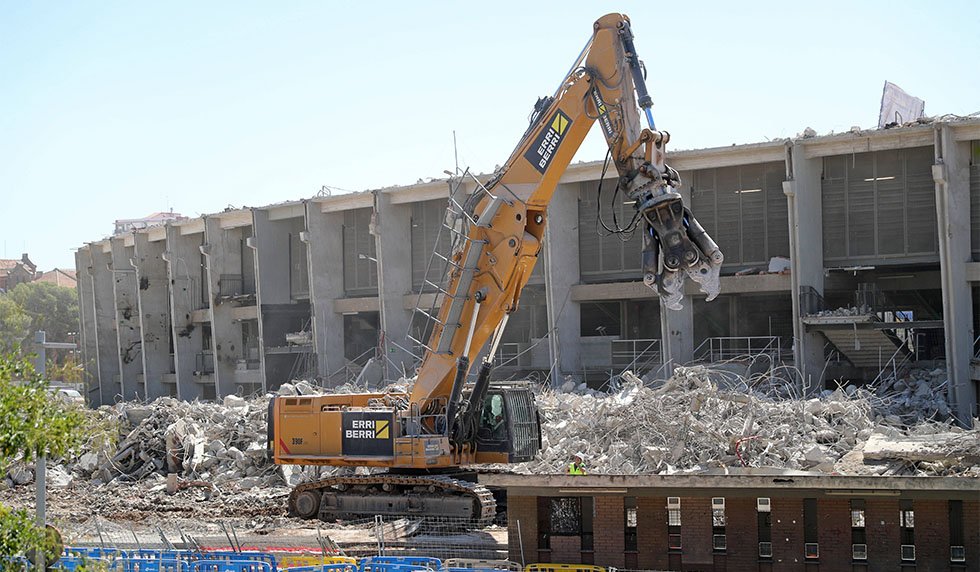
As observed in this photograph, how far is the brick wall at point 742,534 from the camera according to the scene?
16156 millimetres

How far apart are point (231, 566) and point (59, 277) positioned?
392ft

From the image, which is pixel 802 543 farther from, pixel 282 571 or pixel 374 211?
pixel 374 211

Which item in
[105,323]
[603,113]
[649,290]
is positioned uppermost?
[603,113]

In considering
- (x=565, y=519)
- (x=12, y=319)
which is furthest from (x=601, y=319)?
(x=12, y=319)

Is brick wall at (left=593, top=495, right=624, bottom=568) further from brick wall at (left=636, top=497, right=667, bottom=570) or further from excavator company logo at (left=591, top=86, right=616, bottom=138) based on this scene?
excavator company logo at (left=591, top=86, right=616, bottom=138)

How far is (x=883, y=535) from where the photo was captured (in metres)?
15.6

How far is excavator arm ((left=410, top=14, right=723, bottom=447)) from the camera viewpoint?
762 inches

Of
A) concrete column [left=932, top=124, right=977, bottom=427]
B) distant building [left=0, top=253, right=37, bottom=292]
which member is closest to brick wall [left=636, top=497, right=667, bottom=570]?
concrete column [left=932, top=124, right=977, bottom=427]

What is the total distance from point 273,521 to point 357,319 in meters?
24.8

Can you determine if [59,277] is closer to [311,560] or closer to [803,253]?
[803,253]

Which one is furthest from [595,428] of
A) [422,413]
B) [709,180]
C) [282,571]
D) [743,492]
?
[709,180]

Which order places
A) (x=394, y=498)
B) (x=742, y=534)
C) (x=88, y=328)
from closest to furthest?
(x=742, y=534), (x=394, y=498), (x=88, y=328)

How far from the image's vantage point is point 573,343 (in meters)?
39.1

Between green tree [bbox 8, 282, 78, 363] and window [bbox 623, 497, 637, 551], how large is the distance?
95698 millimetres
